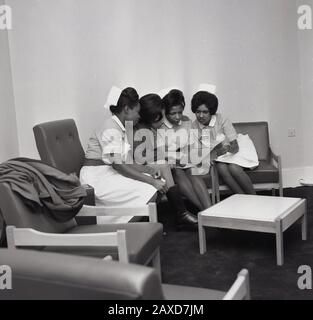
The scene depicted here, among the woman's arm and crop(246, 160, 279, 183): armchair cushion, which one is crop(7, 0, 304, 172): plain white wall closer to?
crop(246, 160, 279, 183): armchair cushion

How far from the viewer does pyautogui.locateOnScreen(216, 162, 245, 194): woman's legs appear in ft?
14.1

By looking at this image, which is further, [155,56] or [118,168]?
[155,56]

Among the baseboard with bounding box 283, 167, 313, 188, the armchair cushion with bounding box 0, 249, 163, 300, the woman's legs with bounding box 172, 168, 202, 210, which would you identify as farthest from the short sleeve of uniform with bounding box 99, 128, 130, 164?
the baseboard with bounding box 283, 167, 313, 188

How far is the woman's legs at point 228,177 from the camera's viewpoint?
14.1 ft

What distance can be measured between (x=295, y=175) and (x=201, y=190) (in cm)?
182

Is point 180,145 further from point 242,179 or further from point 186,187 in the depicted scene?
point 242,179

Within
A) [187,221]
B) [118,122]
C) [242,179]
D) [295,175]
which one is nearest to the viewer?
[118,122]

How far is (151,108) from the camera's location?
4184mm

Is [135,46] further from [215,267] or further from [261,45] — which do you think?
[215,267]

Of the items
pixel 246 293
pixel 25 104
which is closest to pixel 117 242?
pixel 246 293

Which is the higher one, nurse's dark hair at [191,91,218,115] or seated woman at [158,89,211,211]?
nurse's dark hair at [191,91,218,115]

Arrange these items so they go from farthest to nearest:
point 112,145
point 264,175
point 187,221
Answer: point 264,175 → point 187,221 → point 112,145

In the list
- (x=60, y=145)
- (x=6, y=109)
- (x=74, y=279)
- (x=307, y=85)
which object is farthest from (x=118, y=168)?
(x=307, y=85)

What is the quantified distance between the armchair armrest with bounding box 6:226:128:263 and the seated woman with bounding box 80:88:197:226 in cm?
124
